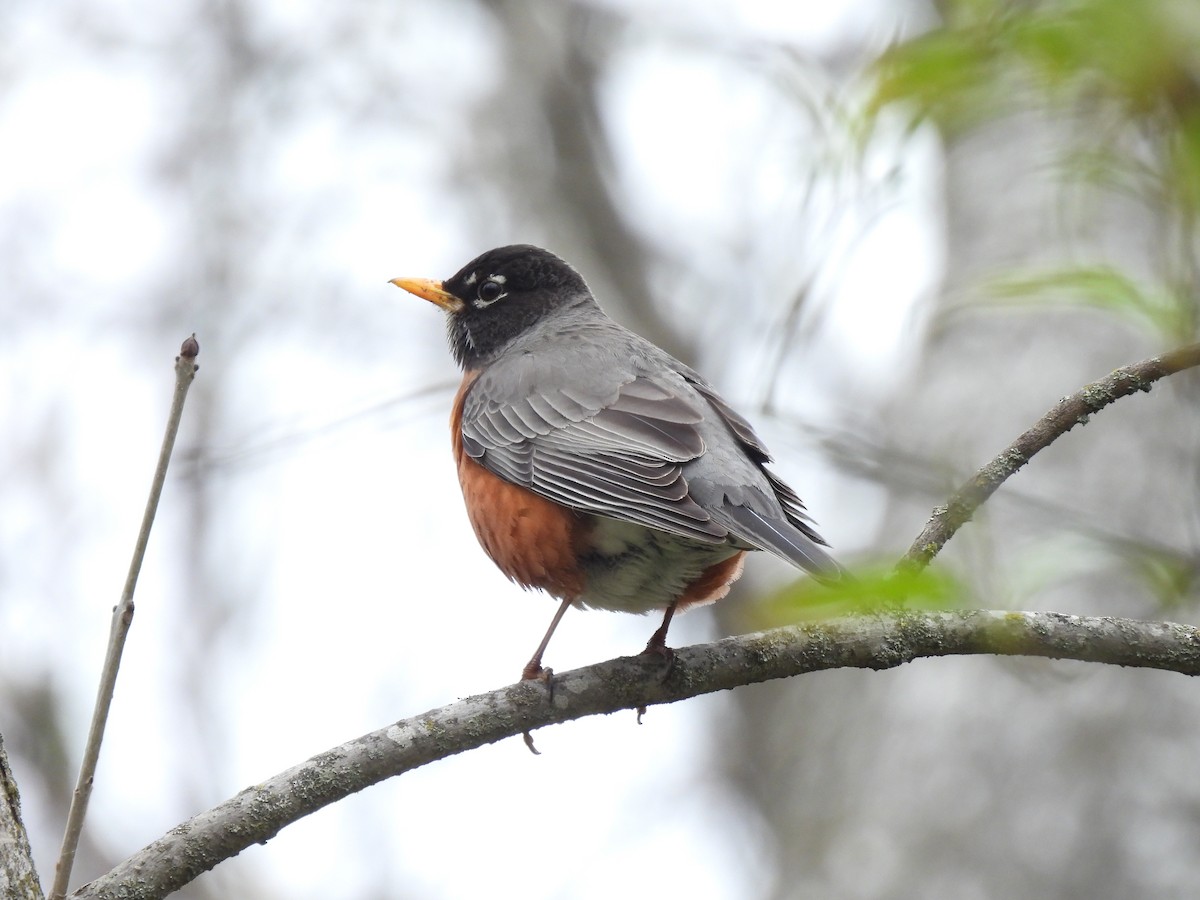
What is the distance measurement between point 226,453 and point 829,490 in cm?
485

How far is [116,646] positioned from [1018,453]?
6.06ft

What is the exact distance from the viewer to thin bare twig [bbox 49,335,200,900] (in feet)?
6.75

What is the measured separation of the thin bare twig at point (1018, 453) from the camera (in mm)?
2475

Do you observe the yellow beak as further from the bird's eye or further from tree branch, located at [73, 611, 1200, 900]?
tree branch, located at [73, 611, 1200, 900]

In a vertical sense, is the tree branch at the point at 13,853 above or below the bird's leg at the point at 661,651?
above

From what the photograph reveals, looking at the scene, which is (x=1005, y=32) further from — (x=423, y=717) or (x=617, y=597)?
(x=617, y=597)

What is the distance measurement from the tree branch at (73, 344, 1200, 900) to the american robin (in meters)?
0.19

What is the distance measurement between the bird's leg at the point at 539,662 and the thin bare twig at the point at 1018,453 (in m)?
0.94

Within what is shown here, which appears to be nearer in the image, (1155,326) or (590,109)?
(1155,326)

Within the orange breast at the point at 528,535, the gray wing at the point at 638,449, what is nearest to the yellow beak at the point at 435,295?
the gray wing at the point at 638,449

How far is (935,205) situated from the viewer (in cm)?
795

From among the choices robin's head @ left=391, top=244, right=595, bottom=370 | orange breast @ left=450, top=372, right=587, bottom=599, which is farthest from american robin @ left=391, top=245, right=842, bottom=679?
robin's head @ left=391, top=244, right=595, bottom=370

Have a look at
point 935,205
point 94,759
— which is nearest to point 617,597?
point 94,759

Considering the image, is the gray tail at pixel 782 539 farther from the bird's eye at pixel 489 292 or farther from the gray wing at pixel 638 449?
the bird's eye at pixel 489 292
